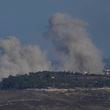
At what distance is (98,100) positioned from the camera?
196m

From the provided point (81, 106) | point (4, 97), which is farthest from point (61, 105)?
point (4, 97)

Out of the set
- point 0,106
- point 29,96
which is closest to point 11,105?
point 0,106

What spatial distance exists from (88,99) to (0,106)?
2347 centimetres

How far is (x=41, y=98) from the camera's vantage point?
196m

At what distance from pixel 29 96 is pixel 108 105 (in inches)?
805

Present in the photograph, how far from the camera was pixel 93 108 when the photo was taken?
185m

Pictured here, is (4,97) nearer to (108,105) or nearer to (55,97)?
(55,97)

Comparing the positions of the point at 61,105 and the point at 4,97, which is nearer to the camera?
the point at 61,105

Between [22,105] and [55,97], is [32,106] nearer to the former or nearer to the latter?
[22,105]

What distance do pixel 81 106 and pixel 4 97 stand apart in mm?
21628

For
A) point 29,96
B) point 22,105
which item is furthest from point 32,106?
point 29,96

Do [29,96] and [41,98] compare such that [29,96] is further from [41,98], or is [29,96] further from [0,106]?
[0,106]

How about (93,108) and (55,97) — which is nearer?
(93,108)

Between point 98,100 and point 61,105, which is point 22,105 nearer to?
point 61,105
